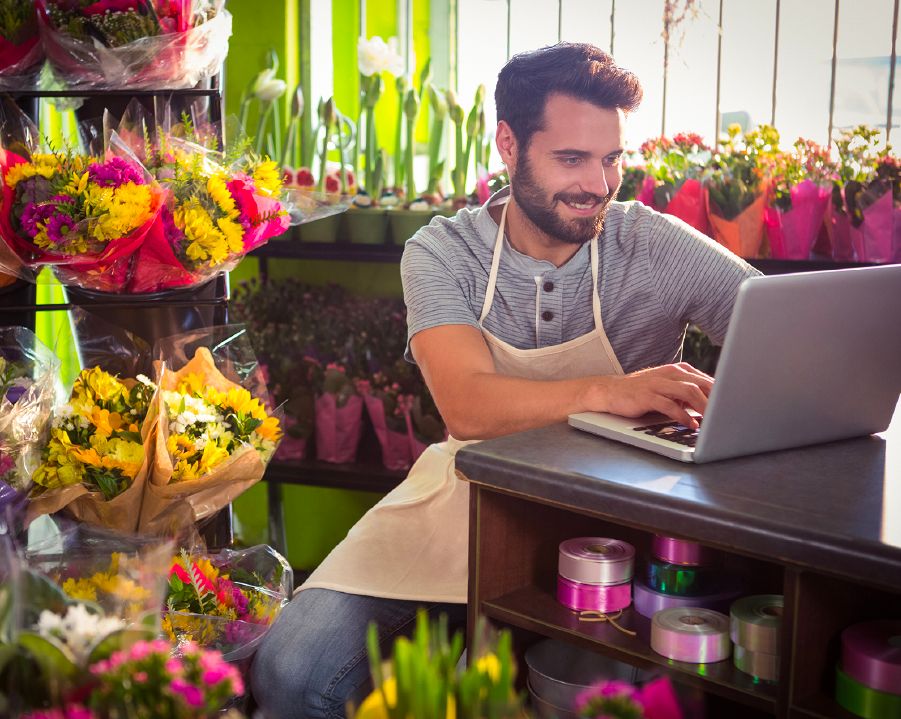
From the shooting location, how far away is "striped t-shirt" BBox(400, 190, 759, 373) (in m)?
2.31

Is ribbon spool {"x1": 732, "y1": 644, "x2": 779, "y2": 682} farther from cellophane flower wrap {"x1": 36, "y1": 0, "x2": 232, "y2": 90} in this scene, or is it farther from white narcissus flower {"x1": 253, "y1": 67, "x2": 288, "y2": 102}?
white narcissus flower {"x1": 253, "y1": 67, "x2": 288, "y2": 102}

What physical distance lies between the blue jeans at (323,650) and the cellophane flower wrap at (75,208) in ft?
2.53

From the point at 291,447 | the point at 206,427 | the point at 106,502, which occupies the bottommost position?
the point at 291,447

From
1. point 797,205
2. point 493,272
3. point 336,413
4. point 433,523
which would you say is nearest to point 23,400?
point 433,523

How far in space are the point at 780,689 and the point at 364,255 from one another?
8.41ft

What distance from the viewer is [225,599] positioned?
6.48ft

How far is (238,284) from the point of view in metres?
3.85

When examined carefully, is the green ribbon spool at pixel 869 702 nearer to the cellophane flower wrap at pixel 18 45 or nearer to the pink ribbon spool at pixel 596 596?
the pink ribbon spool at pixel 596 596

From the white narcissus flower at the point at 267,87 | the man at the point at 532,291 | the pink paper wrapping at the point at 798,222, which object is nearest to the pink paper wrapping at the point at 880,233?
the pink paper wrapping at the point at 798,222

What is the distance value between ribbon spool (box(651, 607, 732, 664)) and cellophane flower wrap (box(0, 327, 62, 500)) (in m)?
1.07

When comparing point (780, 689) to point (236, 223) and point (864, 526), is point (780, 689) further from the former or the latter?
point (236, 223)

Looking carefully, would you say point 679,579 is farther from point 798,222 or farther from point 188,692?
point 798,222

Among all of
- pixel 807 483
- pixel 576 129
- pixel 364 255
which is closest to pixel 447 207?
pixel 364 255

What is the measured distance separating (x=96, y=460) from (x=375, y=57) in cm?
208
